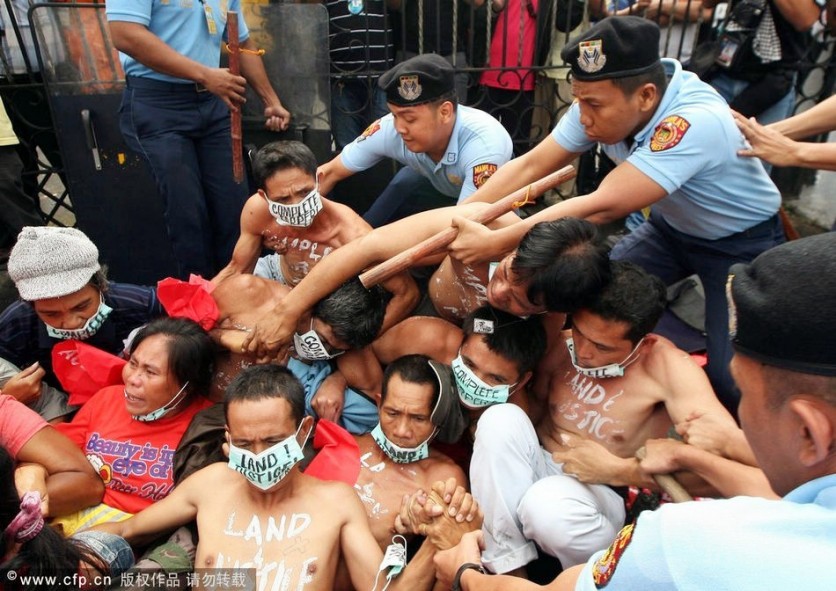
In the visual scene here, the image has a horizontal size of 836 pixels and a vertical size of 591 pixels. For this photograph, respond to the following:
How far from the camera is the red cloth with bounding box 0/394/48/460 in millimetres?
2705

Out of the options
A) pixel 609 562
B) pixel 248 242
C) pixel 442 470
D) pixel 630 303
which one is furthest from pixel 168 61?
pixel 609 562

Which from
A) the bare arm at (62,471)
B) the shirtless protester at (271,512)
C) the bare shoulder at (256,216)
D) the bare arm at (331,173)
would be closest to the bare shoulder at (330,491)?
the shirtless protester at (271,512)

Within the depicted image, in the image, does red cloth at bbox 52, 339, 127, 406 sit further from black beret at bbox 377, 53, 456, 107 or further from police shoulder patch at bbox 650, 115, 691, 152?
police shoulder patch at bbox 650, 115, 691, 152

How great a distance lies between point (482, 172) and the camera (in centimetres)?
370

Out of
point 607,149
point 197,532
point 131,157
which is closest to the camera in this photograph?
point 197,532

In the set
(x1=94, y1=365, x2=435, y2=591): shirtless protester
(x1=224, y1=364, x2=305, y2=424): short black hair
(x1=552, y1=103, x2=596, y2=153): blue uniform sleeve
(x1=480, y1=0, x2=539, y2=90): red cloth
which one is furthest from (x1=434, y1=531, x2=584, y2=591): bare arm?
(x1=480, y1=0, x2=539, y2=90): red cloth

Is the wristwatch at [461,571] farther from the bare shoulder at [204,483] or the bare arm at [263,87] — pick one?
the bare arm at [263,87]

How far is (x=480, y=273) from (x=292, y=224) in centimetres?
106

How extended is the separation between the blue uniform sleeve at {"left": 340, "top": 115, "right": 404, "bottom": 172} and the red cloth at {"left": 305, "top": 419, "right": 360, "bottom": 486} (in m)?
1.96

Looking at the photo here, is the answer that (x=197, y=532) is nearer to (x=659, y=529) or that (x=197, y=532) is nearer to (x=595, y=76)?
(x=659, y=529)

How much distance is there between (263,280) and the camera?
3.56 m

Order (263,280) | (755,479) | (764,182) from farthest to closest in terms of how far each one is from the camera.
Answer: (263,280), (764,182), (755,479)

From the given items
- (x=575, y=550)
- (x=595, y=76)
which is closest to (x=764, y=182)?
(x=595, y=76)

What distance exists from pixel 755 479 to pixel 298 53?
13.7ft
